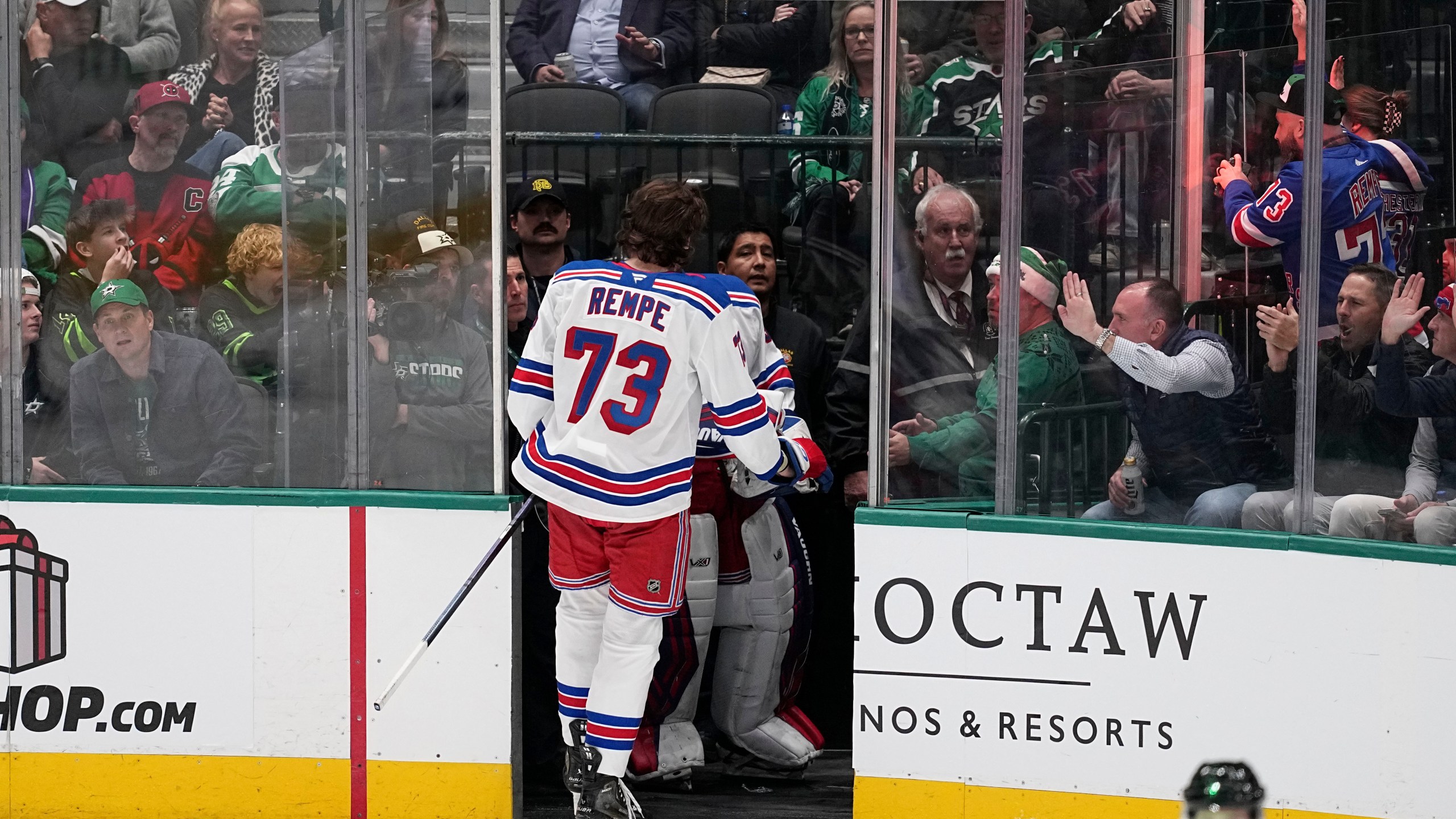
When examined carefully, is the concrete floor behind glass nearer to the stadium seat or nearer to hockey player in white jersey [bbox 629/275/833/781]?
hockey player in white jersey [bbox 629/275/833/781]

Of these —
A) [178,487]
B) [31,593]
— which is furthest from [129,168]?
[31,593]

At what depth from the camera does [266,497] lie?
390 centimetres

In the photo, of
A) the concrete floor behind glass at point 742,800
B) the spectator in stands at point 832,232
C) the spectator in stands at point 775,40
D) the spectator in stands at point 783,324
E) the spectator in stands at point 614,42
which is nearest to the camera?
the concrete floor behind glass at point 742,800

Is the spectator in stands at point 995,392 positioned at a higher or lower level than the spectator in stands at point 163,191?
lower

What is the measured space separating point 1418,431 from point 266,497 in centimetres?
267

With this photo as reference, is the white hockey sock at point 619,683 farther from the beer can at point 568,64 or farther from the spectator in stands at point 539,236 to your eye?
the beer can at point 568,64

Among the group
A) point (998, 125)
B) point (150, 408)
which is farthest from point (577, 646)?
point (998, 125)

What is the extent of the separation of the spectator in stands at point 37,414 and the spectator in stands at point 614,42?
7.65 ft

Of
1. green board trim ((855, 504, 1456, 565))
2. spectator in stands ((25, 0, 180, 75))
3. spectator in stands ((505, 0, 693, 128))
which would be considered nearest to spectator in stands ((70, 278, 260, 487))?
spectator in stands ((25, 0, 180, 75))

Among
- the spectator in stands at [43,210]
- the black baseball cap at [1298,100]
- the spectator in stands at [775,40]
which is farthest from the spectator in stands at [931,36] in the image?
the spectator in stands at [775,40]

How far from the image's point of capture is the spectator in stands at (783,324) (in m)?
4.62

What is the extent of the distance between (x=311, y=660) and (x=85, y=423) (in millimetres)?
851

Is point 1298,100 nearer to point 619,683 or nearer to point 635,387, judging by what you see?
point 635,387

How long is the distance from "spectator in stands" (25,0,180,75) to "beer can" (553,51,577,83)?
7.25 feet
